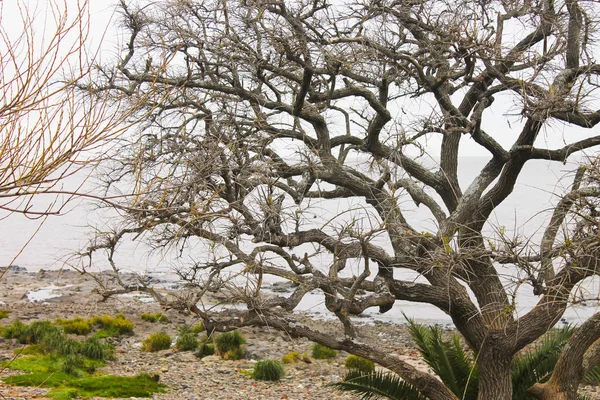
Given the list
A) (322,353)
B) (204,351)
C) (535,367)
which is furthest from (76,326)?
(535,367)

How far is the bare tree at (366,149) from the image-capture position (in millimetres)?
6957

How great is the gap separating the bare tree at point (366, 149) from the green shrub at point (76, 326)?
Answer: 28.4 feet

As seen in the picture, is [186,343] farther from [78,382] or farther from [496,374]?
[496,374]

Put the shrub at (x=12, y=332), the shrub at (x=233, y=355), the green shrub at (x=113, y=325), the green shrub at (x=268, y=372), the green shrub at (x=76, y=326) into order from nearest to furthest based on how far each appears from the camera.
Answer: the green shrub at (x=268, y=372) → the shrub at (x=233, y=355) → the shrub at (x=12, y=332) → the green shrub at (x=76, y=326) → the green shrub at (x=113, y=325)

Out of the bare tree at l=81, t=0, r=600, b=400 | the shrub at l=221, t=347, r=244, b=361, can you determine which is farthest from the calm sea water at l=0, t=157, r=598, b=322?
the shrub at l=221, t=347, r=244, b=361

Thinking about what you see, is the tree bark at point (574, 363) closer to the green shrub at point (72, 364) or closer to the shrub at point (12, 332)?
the green shrub at point (72, 364)

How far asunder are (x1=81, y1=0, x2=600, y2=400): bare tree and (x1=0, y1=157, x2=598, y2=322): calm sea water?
403mm

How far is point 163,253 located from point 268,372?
5492mm

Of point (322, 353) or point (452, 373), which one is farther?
point (322, 353)

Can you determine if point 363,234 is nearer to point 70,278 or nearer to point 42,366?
point 42,366

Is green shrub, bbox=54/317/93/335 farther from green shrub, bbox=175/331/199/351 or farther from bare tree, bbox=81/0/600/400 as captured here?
bare tree, bbox=81/0/600/400

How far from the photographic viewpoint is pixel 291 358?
14.5 m

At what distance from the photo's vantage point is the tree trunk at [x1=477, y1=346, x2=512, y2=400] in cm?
805

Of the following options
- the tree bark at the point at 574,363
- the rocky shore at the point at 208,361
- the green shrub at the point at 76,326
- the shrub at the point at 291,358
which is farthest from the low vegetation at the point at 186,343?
the tree bark at the point at 574,363
